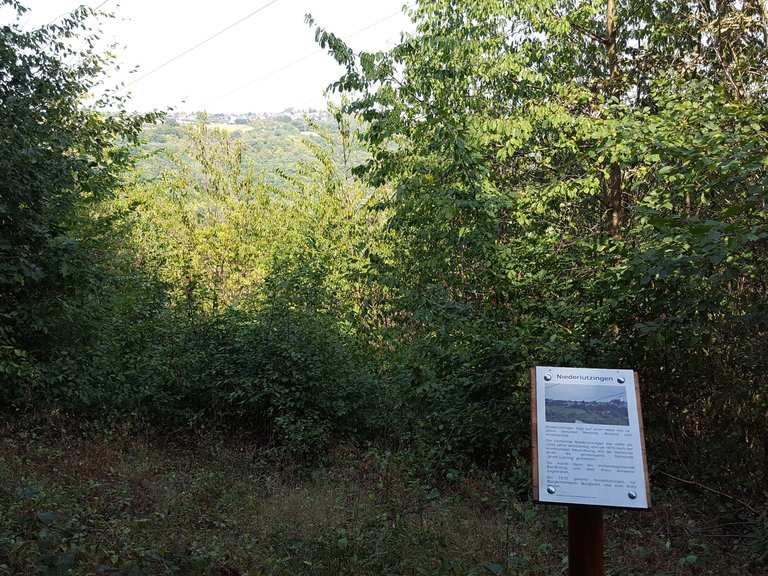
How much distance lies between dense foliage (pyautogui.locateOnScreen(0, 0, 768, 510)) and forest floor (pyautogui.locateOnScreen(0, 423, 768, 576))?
0.78 metres

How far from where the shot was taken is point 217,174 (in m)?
28.2

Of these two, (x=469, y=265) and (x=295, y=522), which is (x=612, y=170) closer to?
(x=469, y=265)

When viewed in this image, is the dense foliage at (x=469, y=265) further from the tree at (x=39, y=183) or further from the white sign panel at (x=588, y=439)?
the white sign panel at (x=588, y=439)

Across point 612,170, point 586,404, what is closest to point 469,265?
point 612,170

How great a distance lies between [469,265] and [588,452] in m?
5.87

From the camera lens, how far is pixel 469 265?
9492 millimetres

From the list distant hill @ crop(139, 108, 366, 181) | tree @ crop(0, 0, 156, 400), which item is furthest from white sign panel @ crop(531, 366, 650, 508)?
distant hill @ crop(139, 108, 366, 181)

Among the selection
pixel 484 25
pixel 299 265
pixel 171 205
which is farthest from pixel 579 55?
pixel 171 205

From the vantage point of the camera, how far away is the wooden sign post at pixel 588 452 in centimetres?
363

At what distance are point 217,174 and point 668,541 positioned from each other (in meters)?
24.5

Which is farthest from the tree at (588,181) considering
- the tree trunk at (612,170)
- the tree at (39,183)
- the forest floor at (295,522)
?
the tree at (39,183)

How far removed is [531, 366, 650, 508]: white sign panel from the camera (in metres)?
3.62

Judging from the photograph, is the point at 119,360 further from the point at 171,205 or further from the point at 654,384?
the point at 171,205

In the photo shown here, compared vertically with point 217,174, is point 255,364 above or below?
below
